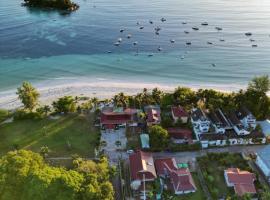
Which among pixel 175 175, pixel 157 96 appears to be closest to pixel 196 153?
pixel 175 175

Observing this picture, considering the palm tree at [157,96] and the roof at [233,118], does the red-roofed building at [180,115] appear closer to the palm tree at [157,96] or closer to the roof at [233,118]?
the palm tree at [157,96]

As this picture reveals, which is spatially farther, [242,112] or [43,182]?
[242,112]

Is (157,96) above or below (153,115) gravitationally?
above

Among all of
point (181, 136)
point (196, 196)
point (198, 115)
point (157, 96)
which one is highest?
point (157, 96)

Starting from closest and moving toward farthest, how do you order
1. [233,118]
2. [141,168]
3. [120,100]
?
[141,168], [233,118], [120,100]

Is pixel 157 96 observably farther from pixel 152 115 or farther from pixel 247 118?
pixel 247 118

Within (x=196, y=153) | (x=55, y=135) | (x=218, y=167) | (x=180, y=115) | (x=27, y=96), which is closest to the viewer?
(x=218, y=167)
